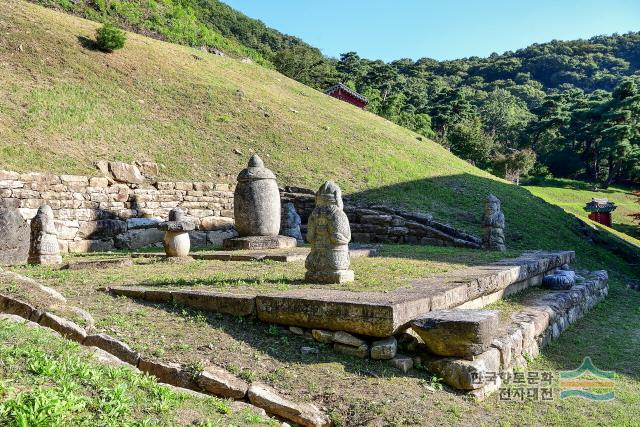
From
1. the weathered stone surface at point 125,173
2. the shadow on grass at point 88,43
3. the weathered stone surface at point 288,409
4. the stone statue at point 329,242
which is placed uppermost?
the shadow on grass at point 88,43

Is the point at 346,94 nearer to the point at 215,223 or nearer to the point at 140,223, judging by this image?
the point at 215,223

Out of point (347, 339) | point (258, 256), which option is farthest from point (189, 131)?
point (347, 339)

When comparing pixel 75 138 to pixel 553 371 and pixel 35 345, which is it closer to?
pixel 35 345

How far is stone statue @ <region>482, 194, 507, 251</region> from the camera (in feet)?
47.3

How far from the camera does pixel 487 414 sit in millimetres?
4895

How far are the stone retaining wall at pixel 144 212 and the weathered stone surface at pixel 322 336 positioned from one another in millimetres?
9129

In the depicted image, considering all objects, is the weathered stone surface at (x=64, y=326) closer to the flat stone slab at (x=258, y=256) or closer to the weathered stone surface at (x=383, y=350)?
the weathered stone surface at (x=383, y=350)

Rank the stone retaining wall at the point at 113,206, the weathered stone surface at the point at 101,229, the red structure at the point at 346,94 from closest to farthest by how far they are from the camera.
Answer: the stone retaining wall at the point at 113,206 → the weathered stone surface at the point at 101,229 → the red structure at the point at 346,94

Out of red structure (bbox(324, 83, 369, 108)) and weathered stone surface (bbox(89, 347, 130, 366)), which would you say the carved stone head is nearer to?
weathered stone surface (bbox(89, 347, 130, 366))

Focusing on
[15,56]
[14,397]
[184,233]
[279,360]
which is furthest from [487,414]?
[15,56]

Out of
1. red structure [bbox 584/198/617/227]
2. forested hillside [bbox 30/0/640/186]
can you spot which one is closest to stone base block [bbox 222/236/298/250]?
forested hillside [bbox 30/0/640/186]

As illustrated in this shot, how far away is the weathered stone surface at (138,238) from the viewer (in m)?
14.0

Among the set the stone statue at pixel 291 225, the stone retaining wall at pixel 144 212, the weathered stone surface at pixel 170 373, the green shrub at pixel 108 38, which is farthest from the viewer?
the green shrub at pixel 108 38

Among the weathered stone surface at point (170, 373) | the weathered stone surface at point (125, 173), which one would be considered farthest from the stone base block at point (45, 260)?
the weathered stone surface at point (170, 373)
